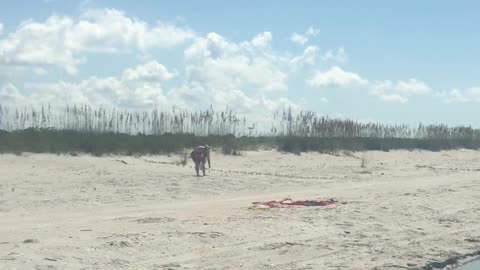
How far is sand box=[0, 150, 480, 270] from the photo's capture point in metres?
10.1

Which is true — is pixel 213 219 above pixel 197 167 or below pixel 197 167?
below

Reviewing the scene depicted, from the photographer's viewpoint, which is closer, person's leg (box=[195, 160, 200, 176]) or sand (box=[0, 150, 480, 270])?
sand (box=[0, 150, 480, 270])

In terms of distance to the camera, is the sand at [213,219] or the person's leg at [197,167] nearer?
the sand at [213,219]

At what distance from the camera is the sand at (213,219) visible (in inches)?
398

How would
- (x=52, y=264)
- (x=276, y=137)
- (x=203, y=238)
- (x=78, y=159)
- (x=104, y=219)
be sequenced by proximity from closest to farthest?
(x=52, y=264)
(x=203, y=238)
(x=104, y=219)
(x=78, y=159)
(x=276, y=137)

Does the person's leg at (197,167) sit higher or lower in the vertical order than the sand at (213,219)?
higher

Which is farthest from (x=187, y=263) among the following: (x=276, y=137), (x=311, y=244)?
(x=276, y=137)

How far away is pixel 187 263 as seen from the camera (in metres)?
9.74

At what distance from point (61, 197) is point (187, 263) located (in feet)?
25.6

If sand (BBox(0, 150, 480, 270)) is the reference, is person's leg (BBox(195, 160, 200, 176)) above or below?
above

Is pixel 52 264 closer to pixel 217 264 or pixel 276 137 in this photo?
pixel 217 264

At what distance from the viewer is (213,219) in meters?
13.7

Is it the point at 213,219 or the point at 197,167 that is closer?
the point at 213,219

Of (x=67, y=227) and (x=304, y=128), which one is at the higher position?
(x=304, y=128)
